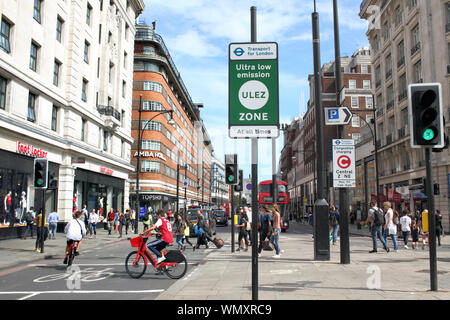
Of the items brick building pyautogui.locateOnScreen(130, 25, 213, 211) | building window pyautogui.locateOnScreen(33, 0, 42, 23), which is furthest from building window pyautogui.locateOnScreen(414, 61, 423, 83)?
building window pyautogui.locateOnScreen(33, 0, 42, 23)

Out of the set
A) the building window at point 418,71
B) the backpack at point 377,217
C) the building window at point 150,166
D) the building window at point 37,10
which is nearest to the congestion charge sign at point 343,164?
the backpack at point 377,217

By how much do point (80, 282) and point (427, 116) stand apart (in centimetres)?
793

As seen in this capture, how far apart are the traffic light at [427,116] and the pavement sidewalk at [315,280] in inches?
102

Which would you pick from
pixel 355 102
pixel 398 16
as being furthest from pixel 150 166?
pixel 355 102

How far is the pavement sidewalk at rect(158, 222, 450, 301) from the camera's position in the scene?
6750 mm

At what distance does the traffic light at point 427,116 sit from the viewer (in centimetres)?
682

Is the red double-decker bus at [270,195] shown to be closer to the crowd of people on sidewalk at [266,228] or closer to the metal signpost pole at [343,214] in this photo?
the crowd of people on sidewalk at [266,228]

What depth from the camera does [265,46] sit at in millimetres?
5172

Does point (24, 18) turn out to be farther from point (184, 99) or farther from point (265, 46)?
point (184, 99)

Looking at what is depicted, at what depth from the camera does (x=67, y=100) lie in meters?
25.8

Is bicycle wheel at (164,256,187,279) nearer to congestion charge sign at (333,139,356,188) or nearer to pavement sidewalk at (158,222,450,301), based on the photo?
pavement sidewalk at (158,222,450,301)
